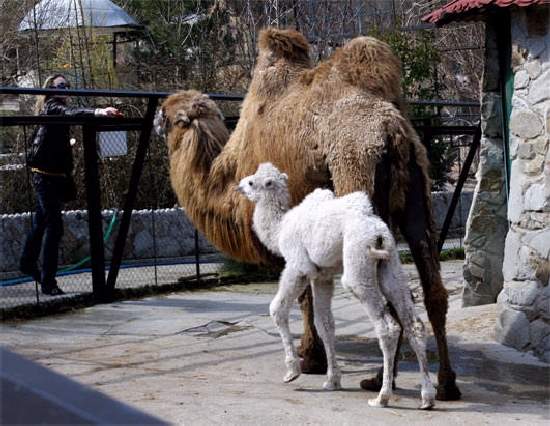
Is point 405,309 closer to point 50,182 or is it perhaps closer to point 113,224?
point 50,182

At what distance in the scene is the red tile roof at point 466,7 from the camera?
21.8 feet

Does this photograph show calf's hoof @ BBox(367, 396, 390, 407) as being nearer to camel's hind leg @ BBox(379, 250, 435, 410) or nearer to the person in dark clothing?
camel's hind leg @ BBox(379, 250, 435, 410)

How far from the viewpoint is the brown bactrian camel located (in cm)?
581

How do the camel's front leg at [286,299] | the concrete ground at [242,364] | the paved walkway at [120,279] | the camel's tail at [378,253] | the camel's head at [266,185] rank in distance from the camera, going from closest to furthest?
the camel's tail at [378,253], the concrete ground at [242,364], the camel's front leg at [286,299], the camel's head at [266,185], the paved walkway at [120,279]

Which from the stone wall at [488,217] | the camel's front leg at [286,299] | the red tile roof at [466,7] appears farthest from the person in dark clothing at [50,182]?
the camel's front leg at [286,299]

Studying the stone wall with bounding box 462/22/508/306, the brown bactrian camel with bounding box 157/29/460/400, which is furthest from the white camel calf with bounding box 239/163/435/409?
the stone wall with bounding box 462/22/508/306

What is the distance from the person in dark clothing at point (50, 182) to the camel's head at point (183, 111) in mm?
1777

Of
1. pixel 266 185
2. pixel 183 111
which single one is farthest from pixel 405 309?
pixel 183 111

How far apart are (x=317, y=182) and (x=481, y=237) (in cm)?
306

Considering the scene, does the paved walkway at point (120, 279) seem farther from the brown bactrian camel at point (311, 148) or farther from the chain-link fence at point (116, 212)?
the brown bactrian camel at point (311, 148)

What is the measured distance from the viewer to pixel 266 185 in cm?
574

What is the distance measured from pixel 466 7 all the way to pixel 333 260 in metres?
2.65

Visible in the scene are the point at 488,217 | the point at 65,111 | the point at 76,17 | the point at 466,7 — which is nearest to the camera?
the point at 466,7

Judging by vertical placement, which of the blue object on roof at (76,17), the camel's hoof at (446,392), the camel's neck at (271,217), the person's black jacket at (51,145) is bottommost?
the camel's hoof at (446,392)
